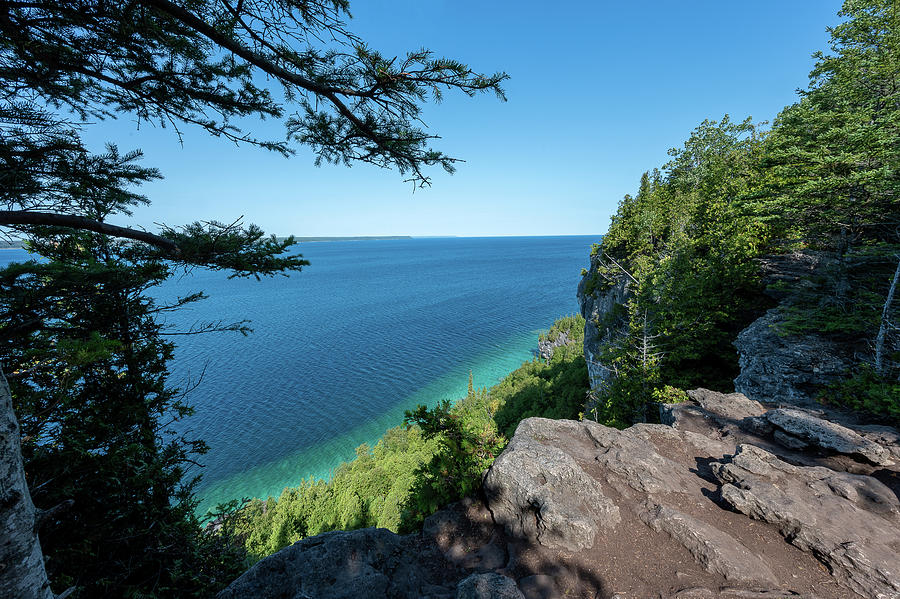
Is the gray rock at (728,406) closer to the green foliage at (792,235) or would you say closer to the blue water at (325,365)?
the green foliage at (792,235)

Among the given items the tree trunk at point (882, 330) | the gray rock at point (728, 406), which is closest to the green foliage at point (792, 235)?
the tree trunk at point (882, 330)

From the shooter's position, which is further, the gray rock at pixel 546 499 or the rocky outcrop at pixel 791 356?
the rocky outcrop at pixel 791 356

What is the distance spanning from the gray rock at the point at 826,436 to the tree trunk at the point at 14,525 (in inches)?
497

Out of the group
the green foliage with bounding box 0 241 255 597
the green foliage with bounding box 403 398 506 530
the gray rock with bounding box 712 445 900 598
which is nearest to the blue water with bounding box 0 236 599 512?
the green foliage with bounding box 0 241 255 597

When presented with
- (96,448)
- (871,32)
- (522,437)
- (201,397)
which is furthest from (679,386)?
(201,397)

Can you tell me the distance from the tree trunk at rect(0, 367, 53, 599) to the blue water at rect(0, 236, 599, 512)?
1.96 m

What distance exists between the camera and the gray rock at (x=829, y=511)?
392 centimetres

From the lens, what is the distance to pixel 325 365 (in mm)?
36812

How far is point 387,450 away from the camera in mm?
21750

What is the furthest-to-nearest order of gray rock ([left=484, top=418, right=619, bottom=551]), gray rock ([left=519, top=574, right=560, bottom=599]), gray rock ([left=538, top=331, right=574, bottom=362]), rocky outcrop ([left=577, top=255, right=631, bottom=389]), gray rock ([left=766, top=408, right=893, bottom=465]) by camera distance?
1. gray rock ([left=538, top=331, right=574, bottom=362])
2. rocky outcrop ([left=577, top=255, right=631, bottom=389])
3. gray rock ([left=766, top=408, right=893, bottom=465])
4. gray rock ([left=484, top=418, right=619, bottom=551])
5. gray rock ([left=519, top=574, right=560, bottom=599])

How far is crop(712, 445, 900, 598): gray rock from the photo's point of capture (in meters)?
3.92

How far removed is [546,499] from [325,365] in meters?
36.4

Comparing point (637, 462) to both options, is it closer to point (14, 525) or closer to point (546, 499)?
point (546, 499)

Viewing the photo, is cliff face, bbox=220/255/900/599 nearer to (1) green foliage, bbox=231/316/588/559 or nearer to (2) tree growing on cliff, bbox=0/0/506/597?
(1) green foliage, bbox=231/316/588/559
